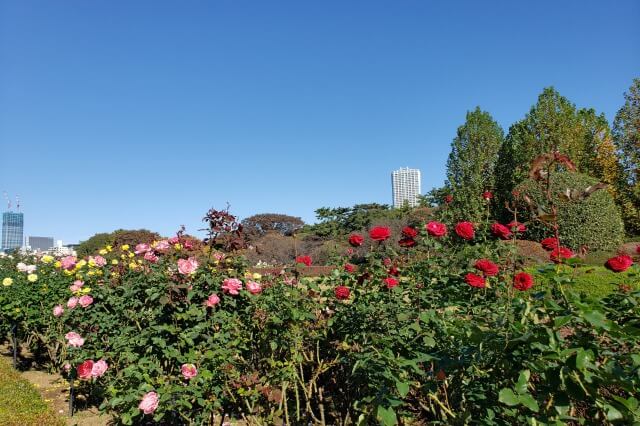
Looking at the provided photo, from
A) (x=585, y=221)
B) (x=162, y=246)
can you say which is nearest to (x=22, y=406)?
(x=162, y=246)

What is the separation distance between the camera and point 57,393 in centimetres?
504

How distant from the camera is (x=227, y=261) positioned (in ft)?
11.0

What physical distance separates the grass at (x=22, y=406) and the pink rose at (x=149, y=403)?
209cm

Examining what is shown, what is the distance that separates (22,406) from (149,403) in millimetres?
2748

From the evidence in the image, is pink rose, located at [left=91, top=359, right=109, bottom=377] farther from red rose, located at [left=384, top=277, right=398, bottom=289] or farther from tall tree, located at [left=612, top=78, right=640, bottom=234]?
tall tree, located at [left=612, top=78, right=640, bottom=234]

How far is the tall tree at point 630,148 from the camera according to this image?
59.0ft

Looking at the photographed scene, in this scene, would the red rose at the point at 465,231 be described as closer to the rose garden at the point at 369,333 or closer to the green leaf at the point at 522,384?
the rose garden at the point at 369,333

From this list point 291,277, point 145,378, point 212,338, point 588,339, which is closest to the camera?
point 588,339

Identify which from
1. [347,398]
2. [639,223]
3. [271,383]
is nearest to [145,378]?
[271,383]

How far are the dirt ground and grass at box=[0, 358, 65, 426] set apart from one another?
116 millimetres

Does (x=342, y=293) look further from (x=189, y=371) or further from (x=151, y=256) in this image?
(x=151, y=256)

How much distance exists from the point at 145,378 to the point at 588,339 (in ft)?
7.67

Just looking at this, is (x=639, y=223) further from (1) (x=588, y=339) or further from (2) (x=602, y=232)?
(1) (x=588, y=339)

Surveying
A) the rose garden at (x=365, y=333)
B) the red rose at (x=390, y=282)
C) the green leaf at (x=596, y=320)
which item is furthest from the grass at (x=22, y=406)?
the green leaf at (x=596, y=320)
